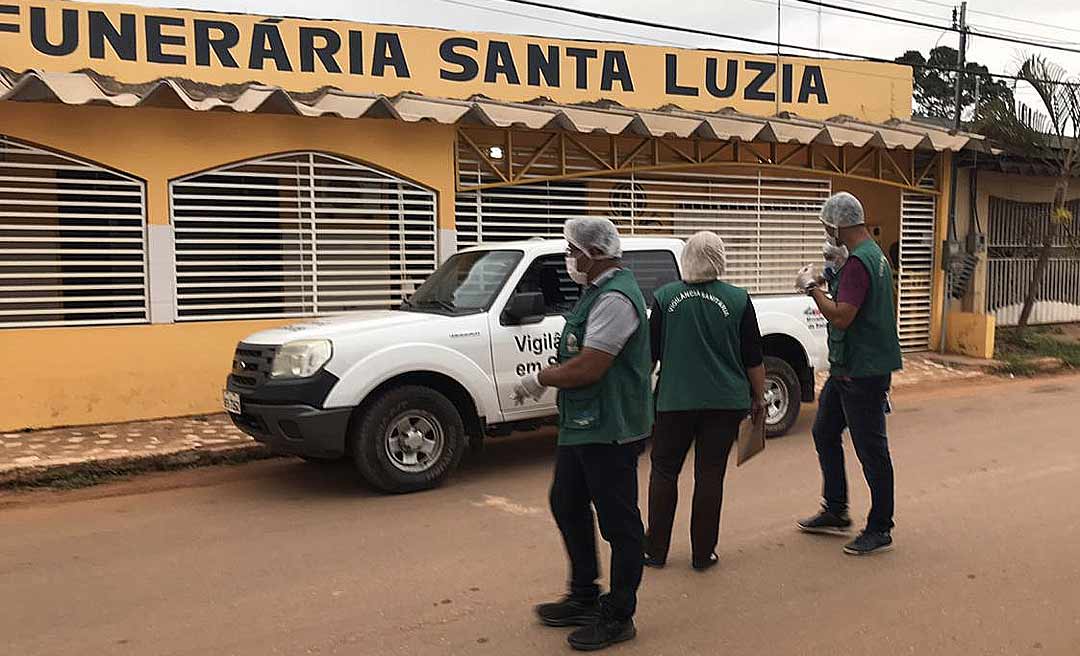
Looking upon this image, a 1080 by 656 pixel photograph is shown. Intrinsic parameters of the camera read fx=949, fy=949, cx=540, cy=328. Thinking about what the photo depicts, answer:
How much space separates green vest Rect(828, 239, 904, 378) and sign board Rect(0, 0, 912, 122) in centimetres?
805

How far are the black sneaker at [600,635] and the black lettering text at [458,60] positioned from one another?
9.27 metres

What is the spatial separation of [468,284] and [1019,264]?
1237 centimetres

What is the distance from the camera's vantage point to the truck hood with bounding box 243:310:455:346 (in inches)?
261

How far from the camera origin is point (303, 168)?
10133 mm

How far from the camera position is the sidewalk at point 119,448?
7359 millimetres

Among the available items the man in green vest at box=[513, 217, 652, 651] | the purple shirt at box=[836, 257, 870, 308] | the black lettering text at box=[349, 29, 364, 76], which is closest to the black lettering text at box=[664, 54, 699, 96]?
the black lettering text at box=[349, 29, 364, 76]

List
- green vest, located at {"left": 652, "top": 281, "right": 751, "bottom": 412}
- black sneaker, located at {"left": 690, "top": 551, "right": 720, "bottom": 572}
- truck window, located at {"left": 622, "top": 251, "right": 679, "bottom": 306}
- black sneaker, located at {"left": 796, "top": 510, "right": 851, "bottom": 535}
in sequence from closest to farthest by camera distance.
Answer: green vest, located at {"left": 652, "top": 281, "right": 751, "bottom": 412} → black sneaker, located at {"left": 690, "top": 551, "right": 720, "bottom": 572} → black sneaker, located at {"left": 796, "top": 510, "right": 851, "bottom": 535} → truck window, located at {"left": 622, "top": 251, "right": 679, "bottom": 306}

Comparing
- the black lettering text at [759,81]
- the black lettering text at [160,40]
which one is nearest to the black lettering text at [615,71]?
the black lettering text at [759,81]

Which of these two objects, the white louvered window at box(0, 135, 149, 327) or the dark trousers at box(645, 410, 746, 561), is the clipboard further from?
the white louvered window at box(0, 135, 149, 327)

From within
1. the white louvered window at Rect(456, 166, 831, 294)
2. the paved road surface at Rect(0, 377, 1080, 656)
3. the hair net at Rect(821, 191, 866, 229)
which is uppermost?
the white louvered window at Rect(456, 166, 831, 294)

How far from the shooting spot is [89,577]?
196 inches

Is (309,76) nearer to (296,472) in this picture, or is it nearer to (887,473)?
(296,472)

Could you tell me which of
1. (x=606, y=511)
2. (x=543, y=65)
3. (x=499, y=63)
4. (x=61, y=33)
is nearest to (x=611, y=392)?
(x=606, y=511)

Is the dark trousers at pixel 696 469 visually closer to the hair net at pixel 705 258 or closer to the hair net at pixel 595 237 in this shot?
the hair net at pixel 705 258
